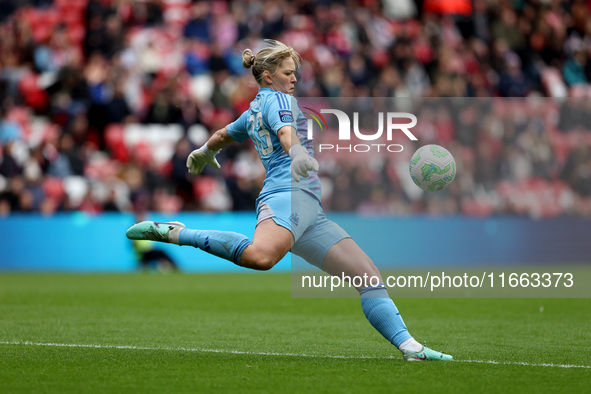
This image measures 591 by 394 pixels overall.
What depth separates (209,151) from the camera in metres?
7.30

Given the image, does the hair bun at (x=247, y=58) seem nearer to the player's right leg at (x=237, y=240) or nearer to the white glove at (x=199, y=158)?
the white glove at (x=199, y=158)

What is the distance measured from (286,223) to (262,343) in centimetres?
186

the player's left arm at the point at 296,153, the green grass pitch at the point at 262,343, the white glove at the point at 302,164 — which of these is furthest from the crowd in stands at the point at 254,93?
the white glove at the point at 302,164

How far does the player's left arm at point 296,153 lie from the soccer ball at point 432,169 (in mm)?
1501

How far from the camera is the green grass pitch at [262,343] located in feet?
18.6

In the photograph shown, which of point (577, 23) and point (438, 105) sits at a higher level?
point (577, 23)

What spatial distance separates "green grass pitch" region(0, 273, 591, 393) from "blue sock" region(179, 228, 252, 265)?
0.78 m

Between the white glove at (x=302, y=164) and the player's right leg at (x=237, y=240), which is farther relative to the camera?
the player's right leg at (x=237, y=240)

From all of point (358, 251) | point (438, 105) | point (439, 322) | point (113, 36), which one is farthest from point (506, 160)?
point (358, 251)

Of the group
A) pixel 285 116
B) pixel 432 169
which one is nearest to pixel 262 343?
pixel 432 169

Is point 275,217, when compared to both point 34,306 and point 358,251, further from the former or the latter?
point 34,306

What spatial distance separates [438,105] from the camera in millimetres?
17031

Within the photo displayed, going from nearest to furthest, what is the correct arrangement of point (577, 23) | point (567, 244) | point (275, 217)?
1. point (275, 217)
2. point (567, 244)
3. point (577, 23)

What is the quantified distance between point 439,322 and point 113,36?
41.3 feet
